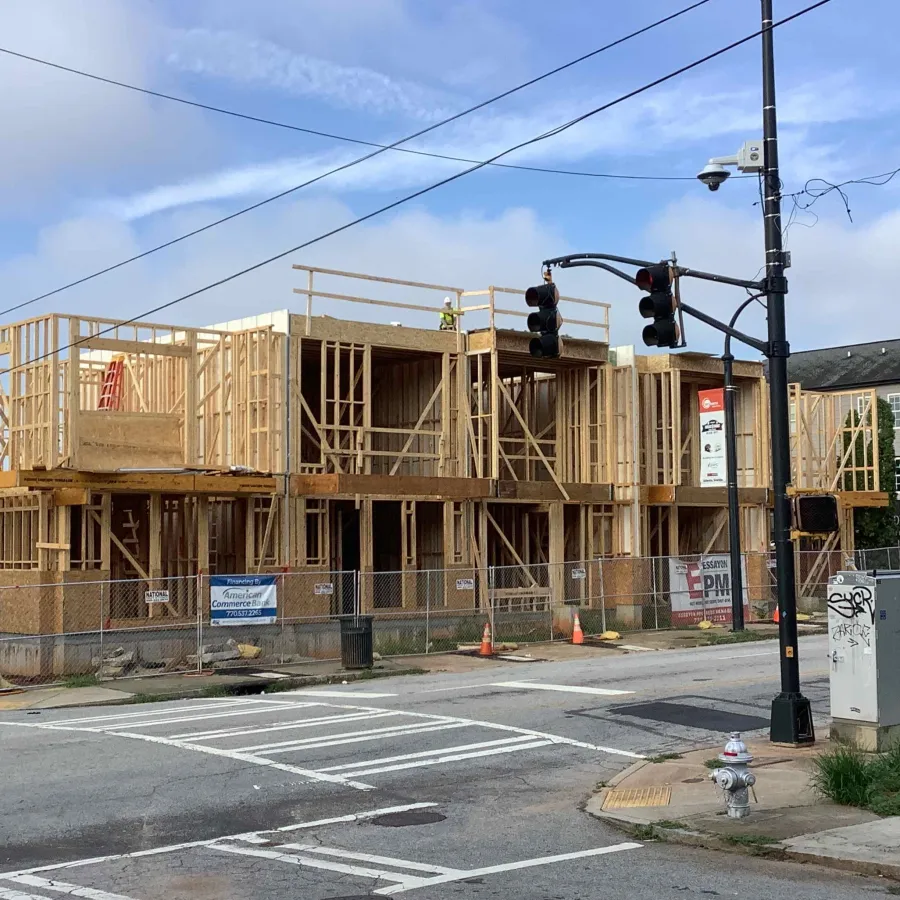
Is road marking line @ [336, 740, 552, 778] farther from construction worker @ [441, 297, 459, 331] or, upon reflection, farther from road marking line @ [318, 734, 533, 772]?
construction worker @ [441, 297, 459, 331]

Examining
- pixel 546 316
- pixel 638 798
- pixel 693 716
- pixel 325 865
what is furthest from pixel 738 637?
pixel 325 865

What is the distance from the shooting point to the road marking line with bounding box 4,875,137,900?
8.67 m

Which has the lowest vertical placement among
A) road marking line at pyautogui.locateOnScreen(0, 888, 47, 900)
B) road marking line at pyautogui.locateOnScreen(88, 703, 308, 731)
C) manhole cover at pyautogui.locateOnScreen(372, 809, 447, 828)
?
manhole cover at pyautogui.locateOnScreen(372, 809, 447, 828)

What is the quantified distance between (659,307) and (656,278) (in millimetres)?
340

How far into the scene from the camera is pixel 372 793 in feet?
41.4

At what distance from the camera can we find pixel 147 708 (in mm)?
20109

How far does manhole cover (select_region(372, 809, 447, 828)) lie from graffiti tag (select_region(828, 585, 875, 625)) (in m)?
5.10

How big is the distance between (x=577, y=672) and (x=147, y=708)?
7573mm

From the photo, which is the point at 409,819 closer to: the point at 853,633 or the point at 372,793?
the point at 372,793

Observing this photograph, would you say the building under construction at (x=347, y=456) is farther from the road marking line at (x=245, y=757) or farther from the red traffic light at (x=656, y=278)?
the red traffic light at (x=656, y=278)

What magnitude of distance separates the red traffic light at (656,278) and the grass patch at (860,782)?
17.7 feet

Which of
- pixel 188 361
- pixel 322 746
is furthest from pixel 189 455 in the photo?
pixel 322 746

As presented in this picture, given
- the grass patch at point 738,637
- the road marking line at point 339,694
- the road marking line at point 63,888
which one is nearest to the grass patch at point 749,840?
the road marking line at point 63,888

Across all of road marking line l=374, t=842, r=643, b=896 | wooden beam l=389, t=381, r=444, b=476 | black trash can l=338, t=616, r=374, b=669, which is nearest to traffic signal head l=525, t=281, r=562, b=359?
road marking line l=374, t=842, r=643, b=896
